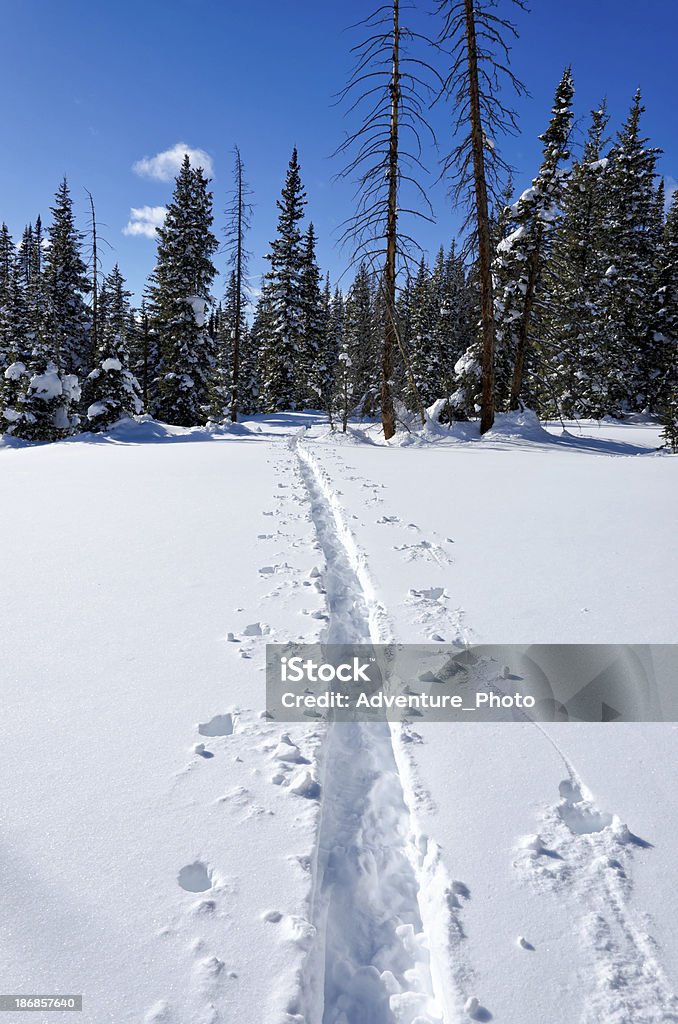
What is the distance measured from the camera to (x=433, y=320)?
111ft

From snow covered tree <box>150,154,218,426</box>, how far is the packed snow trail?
23827mm

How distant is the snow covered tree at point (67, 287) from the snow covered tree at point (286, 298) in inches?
400

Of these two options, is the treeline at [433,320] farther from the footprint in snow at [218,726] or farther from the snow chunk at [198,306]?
the footprint in snow at [218,726]

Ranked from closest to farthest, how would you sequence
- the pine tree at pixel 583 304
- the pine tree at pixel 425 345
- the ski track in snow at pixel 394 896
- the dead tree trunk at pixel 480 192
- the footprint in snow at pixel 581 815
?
1. the ski track in snow at pixel 394 896
2. the footprint in snow at pixel 581 815
3. the dead tree trunk at pixel 480 192
4. the pine tree at pixel 583 304
5. the pine tree at pixel 425 345

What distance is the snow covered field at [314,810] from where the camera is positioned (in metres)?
1.66

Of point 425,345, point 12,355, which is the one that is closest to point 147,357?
point 12,355

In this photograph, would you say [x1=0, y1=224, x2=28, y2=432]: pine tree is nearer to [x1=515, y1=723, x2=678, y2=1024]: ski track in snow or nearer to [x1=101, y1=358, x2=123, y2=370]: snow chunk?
[x1=101, y1=358, x2=123, y2=370]: snow chunk

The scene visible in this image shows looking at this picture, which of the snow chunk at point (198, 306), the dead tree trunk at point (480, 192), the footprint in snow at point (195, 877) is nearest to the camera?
the footprint in snow at point (195, 877)

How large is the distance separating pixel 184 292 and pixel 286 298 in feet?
25.3

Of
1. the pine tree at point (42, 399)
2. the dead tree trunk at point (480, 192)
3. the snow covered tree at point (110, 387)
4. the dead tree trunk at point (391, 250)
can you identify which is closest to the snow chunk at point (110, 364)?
the snow covered tree at point (110, 387)

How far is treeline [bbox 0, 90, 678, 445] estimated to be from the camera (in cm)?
1717

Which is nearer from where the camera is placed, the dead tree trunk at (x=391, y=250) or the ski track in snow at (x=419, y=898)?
the ski track in snow at (x=419, y=898)

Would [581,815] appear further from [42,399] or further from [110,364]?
[42,399]

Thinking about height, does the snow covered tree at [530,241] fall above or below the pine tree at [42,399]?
above
